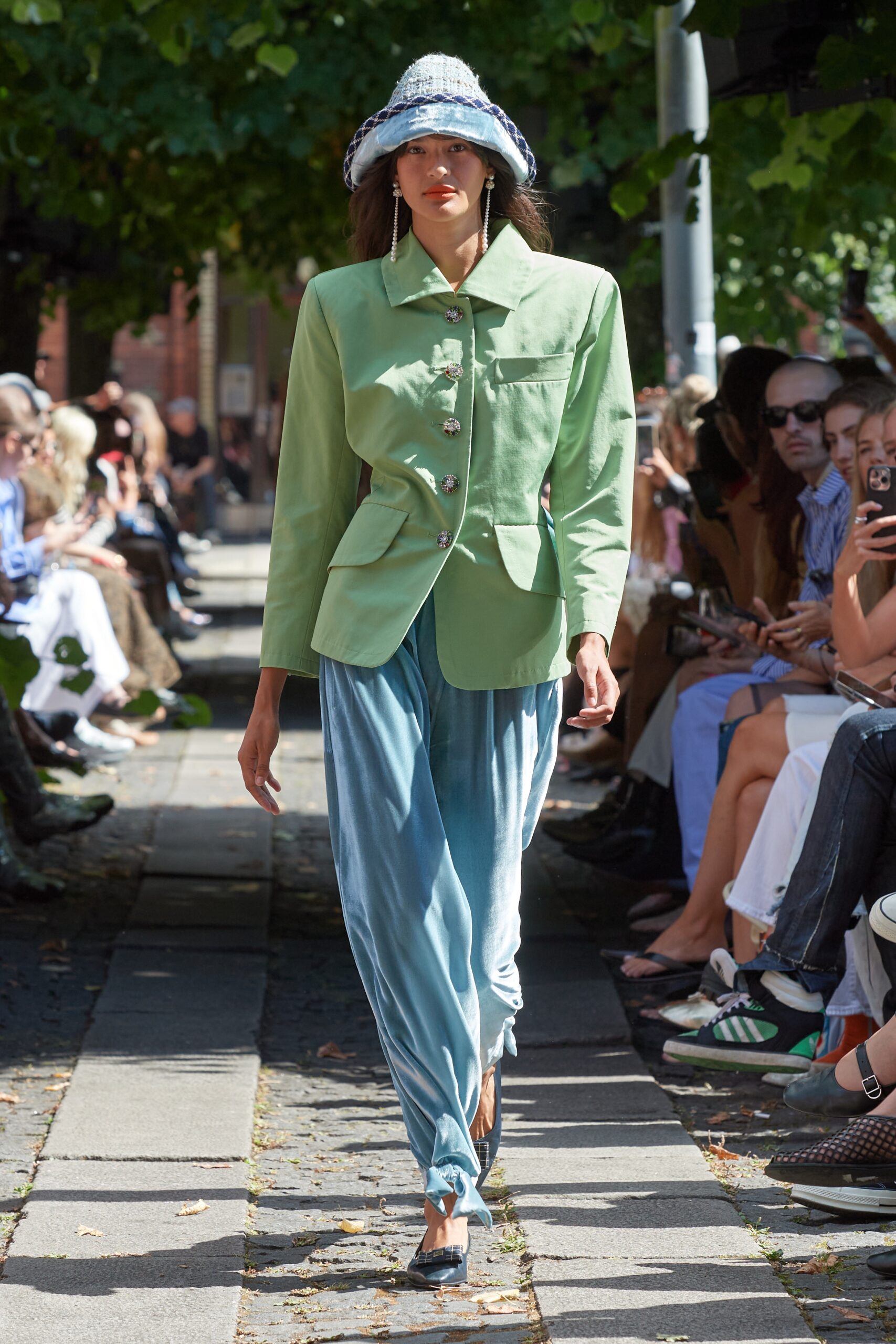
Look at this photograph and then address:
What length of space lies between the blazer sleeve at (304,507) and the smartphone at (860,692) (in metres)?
1.56

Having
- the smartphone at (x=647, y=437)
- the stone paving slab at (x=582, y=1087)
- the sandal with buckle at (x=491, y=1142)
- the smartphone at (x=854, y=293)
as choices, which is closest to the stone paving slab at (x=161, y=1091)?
the stone paving slab at (x=582, y=1087)

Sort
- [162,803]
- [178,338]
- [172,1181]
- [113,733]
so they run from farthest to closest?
[178,338] < [113,733] < [162,803] < [172,1181]

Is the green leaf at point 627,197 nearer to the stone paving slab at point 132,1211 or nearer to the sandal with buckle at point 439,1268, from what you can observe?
the stone paving slab at point 132,1211

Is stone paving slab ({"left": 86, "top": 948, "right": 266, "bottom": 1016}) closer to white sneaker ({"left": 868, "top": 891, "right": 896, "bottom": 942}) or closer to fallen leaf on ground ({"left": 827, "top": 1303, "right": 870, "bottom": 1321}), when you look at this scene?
white sneaker ({"left": 868, "top": 891, "right": 896, "bottom": 942})

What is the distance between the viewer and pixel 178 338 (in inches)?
1462

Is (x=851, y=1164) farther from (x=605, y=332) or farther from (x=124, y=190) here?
(x=124, y=190)

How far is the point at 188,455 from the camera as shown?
25.9 metres

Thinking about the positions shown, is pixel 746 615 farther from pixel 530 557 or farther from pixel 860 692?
pixel 530 557

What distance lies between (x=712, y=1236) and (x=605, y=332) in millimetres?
1598

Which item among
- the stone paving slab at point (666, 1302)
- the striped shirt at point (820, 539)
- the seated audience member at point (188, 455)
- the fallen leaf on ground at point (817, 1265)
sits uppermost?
the striped shirt at point (820, 539)

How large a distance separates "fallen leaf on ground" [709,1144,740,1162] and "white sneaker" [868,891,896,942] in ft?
1.98

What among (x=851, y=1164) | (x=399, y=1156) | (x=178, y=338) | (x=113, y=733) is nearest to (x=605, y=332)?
(x=851, y=1164)

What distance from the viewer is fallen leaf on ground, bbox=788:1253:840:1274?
3480 millimetres

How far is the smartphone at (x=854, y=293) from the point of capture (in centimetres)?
657
